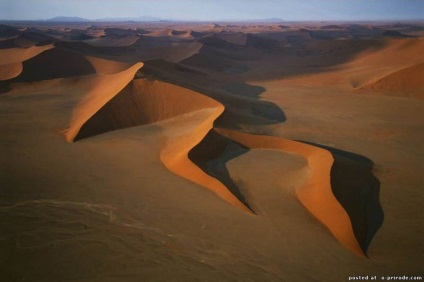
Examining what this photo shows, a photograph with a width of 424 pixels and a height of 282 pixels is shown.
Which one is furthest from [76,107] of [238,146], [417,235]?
[417,235]

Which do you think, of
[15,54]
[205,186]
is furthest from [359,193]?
[15,54]

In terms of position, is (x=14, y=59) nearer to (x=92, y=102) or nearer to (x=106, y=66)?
(x=106, y=66)

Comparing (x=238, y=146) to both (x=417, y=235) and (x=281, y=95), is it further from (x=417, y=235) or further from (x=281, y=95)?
(x=281, y=95)

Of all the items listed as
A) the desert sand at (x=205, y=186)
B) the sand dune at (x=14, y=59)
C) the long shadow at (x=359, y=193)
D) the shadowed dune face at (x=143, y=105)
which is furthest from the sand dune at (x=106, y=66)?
the long shadow at (x=359, y=193)

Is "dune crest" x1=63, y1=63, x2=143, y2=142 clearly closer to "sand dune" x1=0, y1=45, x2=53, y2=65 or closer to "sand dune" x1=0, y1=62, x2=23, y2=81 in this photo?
"sand dune" x1=0, y1=62, x2=23, y2=81

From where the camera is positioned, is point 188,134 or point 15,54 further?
point 15,54

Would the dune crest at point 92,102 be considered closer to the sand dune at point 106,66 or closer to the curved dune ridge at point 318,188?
the sand dune at point 106,66

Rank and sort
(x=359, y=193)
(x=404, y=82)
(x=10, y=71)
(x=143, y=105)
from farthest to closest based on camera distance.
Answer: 1. (x=10, y=71)
2. (x=404, y=82)
3. (x=143, y=105)
4. (x=359, y=193)
